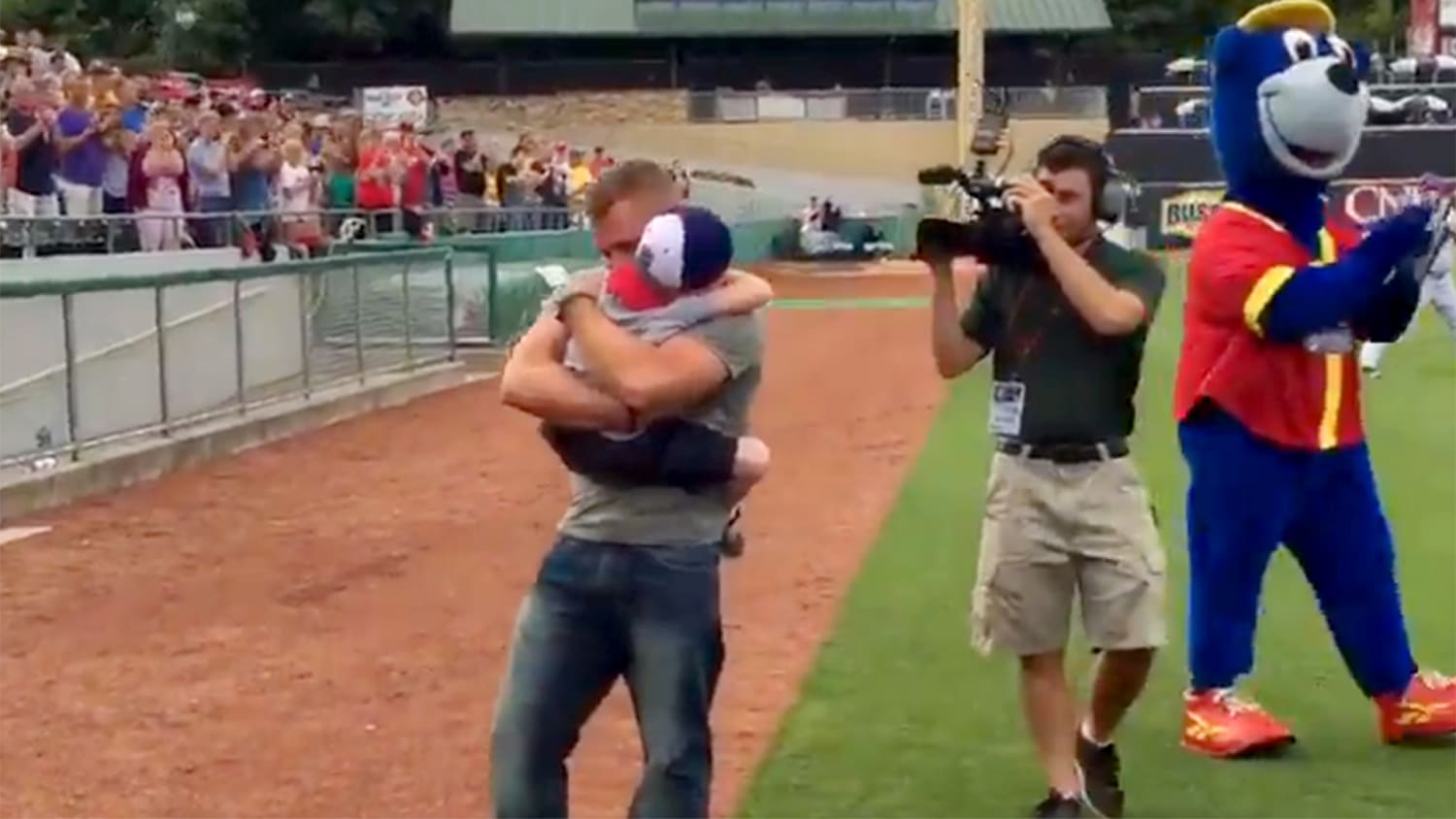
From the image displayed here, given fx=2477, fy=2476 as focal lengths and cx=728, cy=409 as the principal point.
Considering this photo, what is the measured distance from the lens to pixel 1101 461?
20.6ft

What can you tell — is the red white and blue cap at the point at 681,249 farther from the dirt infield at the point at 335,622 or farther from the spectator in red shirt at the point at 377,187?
the spectator in red shirt at the point at 377,187

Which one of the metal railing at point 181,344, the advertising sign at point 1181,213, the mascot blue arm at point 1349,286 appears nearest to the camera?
the mascot blue arm at point 1349,286

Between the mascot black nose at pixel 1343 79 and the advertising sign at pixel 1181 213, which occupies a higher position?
the mascot black nose at pixel 1343 79

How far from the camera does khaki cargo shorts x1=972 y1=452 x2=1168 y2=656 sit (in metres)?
6.24

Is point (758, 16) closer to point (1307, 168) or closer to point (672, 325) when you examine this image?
point (1307, 168)

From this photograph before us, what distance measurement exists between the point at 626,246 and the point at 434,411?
1388cm

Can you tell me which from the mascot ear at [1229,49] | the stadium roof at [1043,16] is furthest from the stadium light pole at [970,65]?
the mascot ear at [1229,49]

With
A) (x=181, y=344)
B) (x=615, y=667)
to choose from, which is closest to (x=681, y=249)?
(x=615, y=667)

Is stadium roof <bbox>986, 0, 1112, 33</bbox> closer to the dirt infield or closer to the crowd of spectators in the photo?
the crowd of spectators

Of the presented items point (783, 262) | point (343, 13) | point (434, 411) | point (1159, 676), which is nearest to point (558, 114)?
point (343, 13)

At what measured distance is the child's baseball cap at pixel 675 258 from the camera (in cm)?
497

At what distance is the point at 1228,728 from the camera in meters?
7.14

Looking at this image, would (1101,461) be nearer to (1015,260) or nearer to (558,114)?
A: (1015,260)

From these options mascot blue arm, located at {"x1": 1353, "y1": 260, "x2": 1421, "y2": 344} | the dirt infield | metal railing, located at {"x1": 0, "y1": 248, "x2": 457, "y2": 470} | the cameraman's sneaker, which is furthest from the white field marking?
mascot blue arm, located at {"x1": 1353, "y1": 260, "x2": 1421, "y2": 344}
